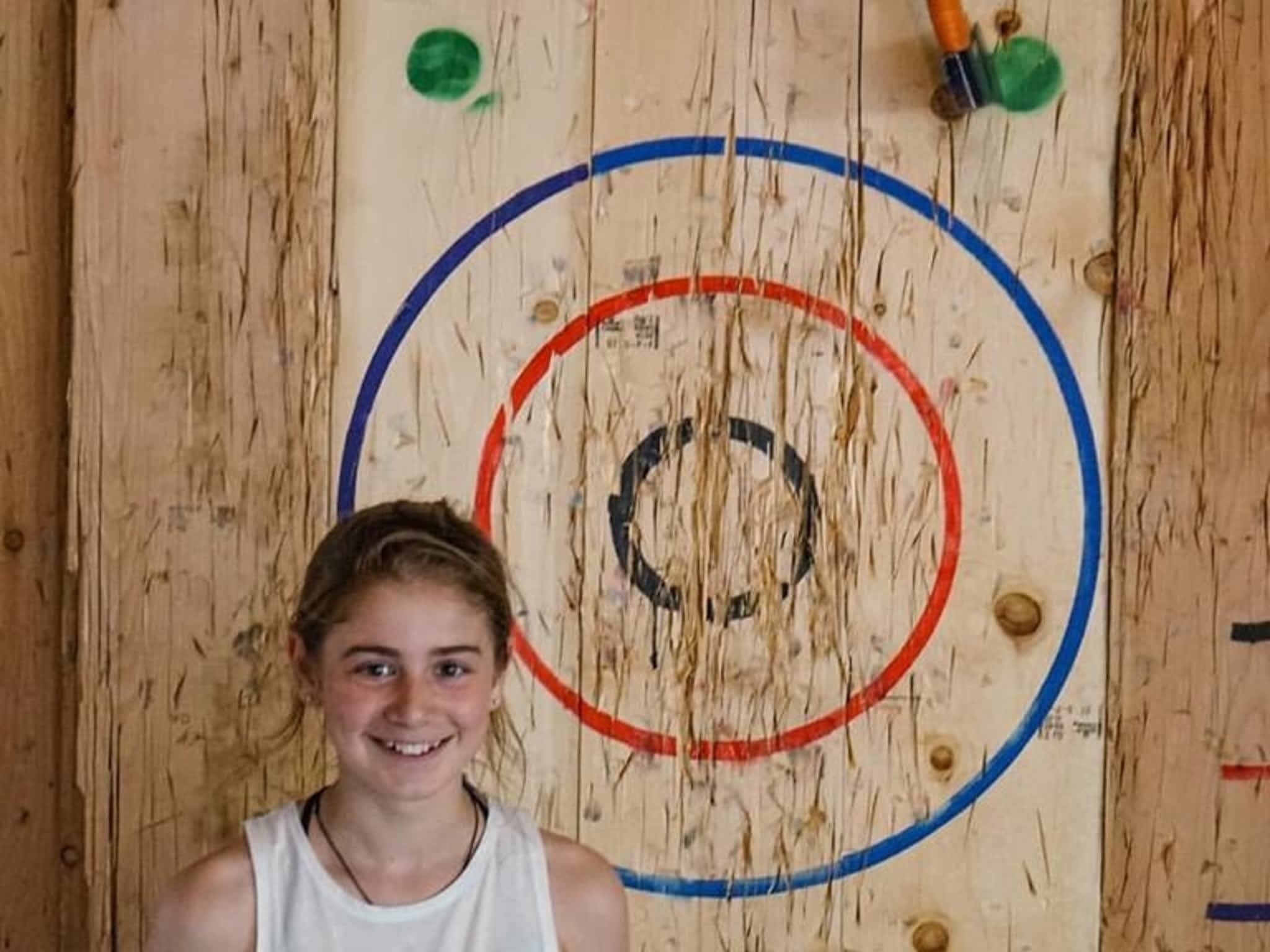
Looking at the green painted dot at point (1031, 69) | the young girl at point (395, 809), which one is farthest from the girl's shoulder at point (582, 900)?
the green painted dot at point (1031, 69)

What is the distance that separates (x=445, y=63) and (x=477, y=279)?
226mm

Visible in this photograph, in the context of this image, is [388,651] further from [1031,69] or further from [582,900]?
[1031,69]

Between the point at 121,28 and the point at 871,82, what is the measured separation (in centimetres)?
78

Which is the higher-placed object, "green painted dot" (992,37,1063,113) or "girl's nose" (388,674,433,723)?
"green painted dot" (992,37,1063,113)

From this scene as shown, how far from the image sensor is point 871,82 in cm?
170

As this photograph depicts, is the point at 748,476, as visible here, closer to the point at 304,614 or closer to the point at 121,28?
the point at 304,614

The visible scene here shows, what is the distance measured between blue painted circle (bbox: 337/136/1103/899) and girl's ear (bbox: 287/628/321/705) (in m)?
0.38

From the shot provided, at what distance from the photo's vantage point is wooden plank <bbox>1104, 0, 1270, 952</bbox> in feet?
5.57

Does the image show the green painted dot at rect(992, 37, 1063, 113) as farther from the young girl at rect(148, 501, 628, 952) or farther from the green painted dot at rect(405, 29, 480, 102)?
the young girl at rect(148, 501, 628, 952)

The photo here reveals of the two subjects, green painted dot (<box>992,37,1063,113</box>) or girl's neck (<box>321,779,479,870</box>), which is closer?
girl's neck (<box>321,779,479,870</box>)

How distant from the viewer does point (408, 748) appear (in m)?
1.38

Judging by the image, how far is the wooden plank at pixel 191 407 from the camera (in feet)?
5.61

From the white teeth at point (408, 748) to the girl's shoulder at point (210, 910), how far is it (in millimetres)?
172

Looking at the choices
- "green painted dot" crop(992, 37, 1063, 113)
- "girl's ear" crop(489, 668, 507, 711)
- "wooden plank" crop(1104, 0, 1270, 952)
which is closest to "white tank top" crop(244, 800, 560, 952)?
"girl's ear" crop(489, 668, 507, 711)
